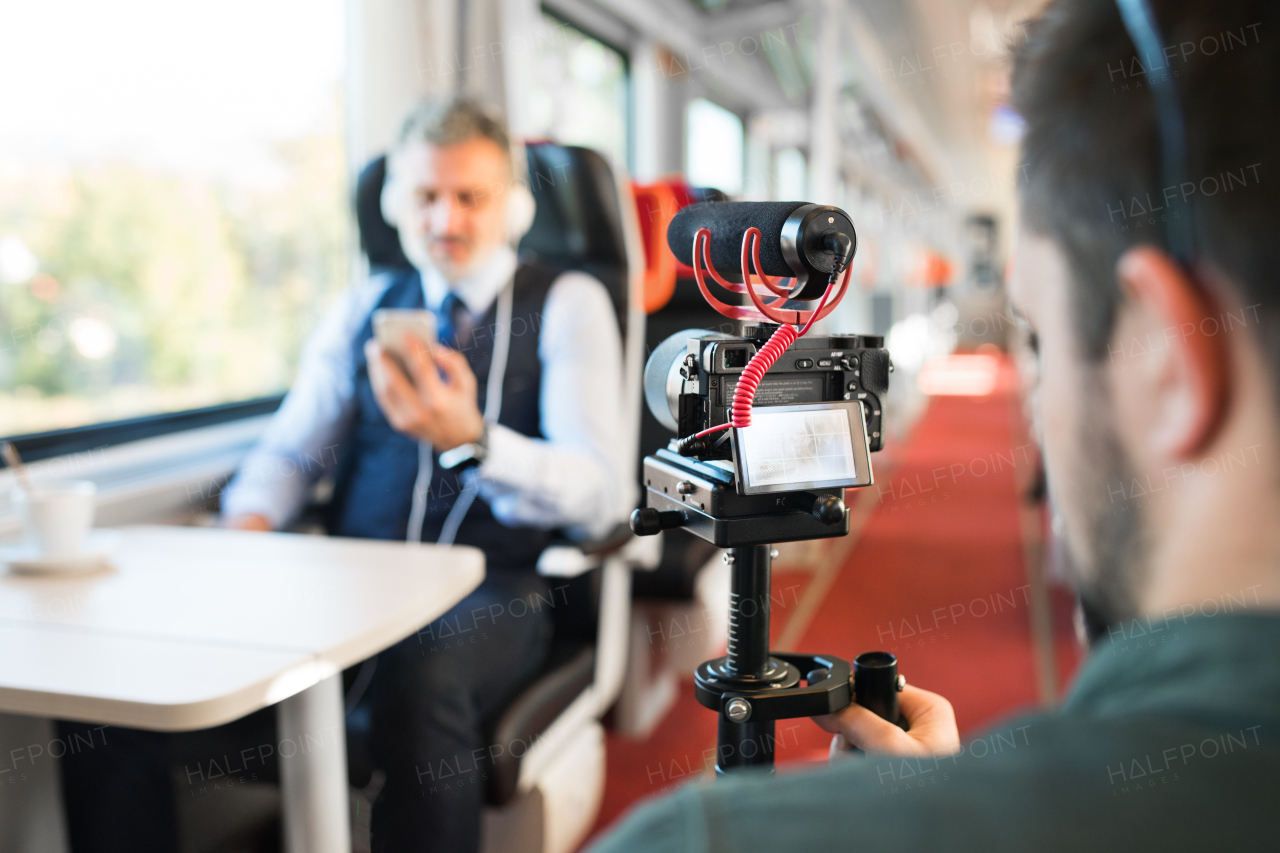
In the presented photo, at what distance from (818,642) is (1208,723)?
2623 mm

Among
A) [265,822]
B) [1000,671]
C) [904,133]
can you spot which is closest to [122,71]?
[265,822]

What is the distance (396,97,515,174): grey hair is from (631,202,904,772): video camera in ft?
4.09

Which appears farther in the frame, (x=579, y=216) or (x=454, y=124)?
(x=579, y=216)

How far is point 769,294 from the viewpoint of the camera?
2.14 feet

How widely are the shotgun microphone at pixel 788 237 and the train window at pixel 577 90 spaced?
217cm

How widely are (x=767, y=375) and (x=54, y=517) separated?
1135 millimetres

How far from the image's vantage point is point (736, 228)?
652 mm

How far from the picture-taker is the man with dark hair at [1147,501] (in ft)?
1.08

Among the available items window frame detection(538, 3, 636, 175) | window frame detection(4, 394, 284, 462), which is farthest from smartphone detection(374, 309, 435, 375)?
window frame detection(538, 3, 636, 175)

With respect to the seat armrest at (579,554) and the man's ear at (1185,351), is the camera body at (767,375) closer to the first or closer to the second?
the man's ear at (1185,351)

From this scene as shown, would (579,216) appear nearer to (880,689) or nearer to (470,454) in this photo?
(470,454)

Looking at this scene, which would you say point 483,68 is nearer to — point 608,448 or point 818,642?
point 608,448

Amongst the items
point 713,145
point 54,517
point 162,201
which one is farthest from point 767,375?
point 713,145

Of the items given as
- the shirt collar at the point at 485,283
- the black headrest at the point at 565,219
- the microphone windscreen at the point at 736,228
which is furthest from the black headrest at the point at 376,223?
the microphone windscreen at the point at 736,228
